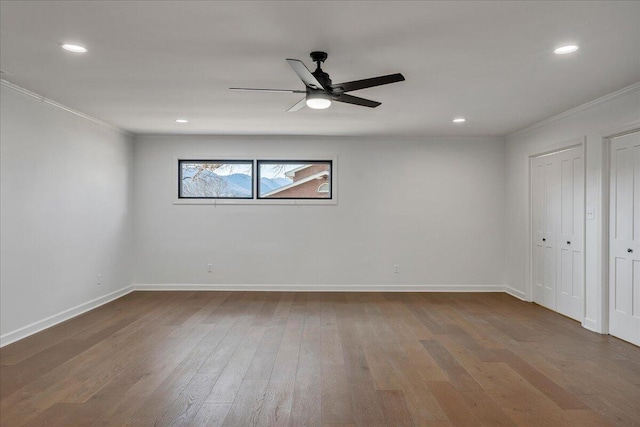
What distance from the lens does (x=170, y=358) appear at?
351 centimetres

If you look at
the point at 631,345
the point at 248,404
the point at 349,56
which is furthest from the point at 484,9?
the point at 631,345

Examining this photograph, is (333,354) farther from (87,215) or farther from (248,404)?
(87,215)

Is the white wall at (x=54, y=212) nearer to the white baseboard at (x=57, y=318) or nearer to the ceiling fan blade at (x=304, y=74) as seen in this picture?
the white baseboard at (x=57, y=318)

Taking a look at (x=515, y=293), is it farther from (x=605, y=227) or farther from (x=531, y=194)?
(x=605, y=227)

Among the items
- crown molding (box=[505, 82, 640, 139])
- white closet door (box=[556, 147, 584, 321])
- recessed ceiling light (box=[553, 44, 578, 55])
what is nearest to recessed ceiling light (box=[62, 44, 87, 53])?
recessed ceiling light (box=[553, 44, 578, 55])

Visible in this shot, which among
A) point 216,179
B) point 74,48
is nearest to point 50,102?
point 74,48

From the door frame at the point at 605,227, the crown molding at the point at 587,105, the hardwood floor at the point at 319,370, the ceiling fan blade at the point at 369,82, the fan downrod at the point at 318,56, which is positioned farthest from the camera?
the door frame at the point at 605,227

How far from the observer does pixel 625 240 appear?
13.1 feet

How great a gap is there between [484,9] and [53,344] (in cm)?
455

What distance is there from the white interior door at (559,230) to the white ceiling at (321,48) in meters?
0.78

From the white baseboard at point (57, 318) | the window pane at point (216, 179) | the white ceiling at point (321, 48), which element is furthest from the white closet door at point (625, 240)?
the white baseboard at point (57, 318)

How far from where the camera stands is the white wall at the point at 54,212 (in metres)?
3.90

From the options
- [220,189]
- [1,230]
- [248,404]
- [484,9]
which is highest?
[484,9]

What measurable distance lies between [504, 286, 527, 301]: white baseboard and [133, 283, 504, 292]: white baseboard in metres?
0.10
